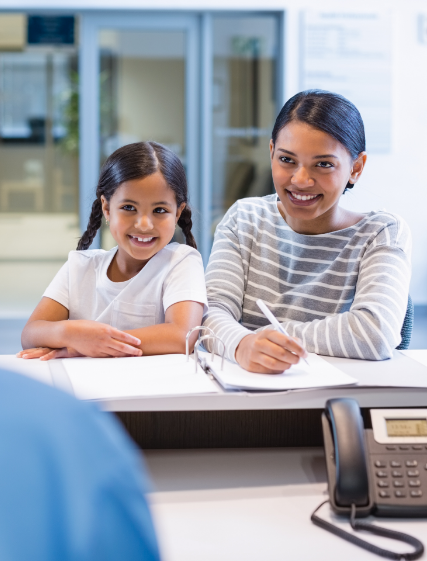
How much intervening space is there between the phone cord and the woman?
43cm

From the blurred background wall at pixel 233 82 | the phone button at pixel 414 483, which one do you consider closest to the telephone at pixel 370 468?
the phone button at pixel 414 483

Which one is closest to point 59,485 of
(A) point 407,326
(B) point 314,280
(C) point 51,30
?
(B) point 314,280

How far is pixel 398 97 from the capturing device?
4.79 m

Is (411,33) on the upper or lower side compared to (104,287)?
upper

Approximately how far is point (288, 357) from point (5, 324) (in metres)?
4.22

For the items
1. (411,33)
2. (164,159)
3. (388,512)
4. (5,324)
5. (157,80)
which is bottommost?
(5,324)

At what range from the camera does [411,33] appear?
4.75 meters

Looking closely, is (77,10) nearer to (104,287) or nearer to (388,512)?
(104,287)

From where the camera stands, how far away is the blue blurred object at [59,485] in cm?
18

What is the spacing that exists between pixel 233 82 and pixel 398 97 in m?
1.16

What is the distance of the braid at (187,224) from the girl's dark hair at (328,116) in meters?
0.33

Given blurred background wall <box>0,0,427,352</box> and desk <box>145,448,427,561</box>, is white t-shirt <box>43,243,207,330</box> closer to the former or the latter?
desk <box>145,448,427,561</box>

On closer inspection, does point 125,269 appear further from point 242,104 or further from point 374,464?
point 242,104

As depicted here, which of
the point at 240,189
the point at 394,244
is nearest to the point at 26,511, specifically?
the point at 394,244
